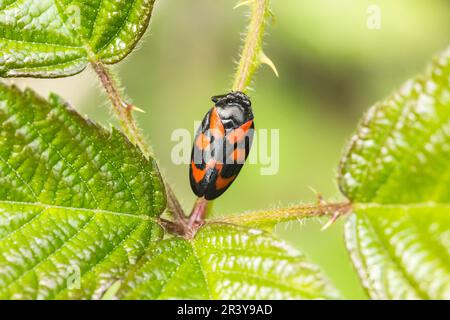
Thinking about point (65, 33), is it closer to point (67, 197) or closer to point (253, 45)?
point (67, 197)

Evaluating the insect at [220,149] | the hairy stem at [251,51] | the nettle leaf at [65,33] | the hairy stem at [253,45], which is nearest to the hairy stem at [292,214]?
the hairy stem at [251,51]

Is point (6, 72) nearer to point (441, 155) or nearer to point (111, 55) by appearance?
point (111, 55)

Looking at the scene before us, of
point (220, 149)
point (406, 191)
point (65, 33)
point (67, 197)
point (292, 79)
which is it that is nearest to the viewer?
point (406, 191)

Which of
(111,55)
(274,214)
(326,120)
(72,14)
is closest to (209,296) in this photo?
(274,214)

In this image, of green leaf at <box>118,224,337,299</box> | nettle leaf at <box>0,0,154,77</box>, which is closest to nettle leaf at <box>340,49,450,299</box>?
green leaf at <box>118,224,337,299</box>

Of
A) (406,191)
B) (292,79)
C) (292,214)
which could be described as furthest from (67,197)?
(292,79)

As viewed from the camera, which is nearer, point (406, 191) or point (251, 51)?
point (406, 191)
